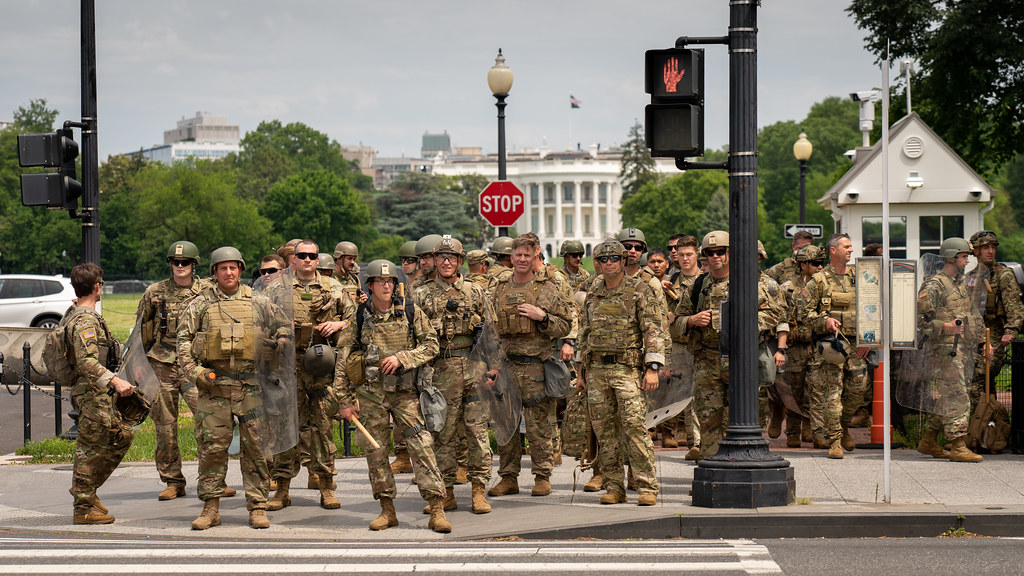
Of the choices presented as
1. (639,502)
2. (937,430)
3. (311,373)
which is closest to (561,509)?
(639,502)

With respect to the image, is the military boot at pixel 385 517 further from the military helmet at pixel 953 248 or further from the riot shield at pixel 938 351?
the military helmet at pixel 953 248

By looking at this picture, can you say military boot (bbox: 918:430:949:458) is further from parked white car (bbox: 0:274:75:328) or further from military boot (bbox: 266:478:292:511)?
parked white car (bbox: 0:274:75:328)

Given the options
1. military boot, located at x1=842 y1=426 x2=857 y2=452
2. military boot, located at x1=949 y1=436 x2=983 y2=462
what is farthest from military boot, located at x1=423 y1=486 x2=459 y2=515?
military boot, located at x1=949 y1=436 x2=983 y2=462

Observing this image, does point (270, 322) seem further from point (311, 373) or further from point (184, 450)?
point (184, 450)

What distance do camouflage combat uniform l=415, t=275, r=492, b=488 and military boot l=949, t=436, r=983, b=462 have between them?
483 cm

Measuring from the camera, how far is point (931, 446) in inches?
508

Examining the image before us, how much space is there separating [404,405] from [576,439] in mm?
2668

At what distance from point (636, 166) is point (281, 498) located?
134 metres

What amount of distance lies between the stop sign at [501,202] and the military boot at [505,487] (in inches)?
270

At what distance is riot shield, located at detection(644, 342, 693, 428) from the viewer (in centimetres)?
1201

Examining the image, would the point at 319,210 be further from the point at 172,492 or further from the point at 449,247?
the point at 449,247

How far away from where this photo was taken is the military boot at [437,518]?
986 centimetres

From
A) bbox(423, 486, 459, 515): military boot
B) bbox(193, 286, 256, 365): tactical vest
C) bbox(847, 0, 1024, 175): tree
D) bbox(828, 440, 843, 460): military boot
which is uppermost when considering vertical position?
bbox(847, 0, 1024, 175): tree

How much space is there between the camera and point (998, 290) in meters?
13.1
